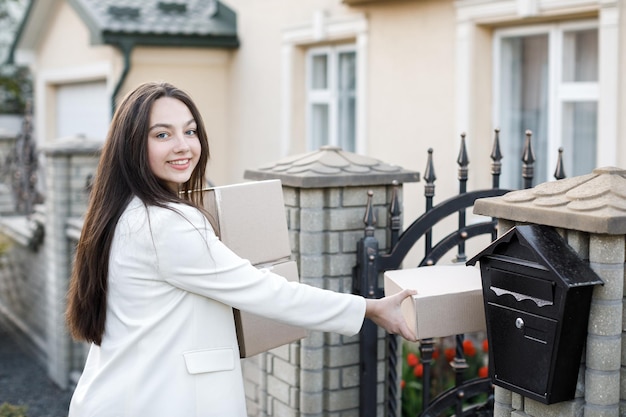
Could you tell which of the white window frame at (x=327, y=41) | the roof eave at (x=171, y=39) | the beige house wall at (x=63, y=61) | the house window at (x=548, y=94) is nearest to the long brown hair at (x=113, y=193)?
the house window at (x=548, y=94)

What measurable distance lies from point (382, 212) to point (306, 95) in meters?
6.31

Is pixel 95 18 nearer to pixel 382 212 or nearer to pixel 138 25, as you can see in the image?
pixel 138 25

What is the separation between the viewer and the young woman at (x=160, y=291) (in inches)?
107

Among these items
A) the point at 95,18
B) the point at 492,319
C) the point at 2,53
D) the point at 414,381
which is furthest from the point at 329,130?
the point at 2,53

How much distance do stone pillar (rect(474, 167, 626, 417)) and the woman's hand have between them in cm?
47

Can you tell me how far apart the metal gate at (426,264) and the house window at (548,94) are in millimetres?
2915

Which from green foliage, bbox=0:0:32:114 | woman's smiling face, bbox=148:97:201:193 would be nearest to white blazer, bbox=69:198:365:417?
woman's smiling face, bbox=148:97:201:193

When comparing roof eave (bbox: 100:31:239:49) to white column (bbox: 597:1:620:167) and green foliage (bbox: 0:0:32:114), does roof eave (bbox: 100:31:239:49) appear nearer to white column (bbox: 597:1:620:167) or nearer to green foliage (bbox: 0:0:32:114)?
white column (bbox: 597:1:620:167)

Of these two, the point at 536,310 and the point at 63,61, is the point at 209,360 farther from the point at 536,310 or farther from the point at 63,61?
the point at 63,61

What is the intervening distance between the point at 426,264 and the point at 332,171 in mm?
554


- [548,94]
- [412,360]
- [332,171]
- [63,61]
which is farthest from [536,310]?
[63,61]

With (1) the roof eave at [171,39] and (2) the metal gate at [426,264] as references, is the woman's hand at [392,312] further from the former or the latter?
(1) the roof eave at [171,39]

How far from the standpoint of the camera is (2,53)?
68.8 feet

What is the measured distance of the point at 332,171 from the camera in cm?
396
